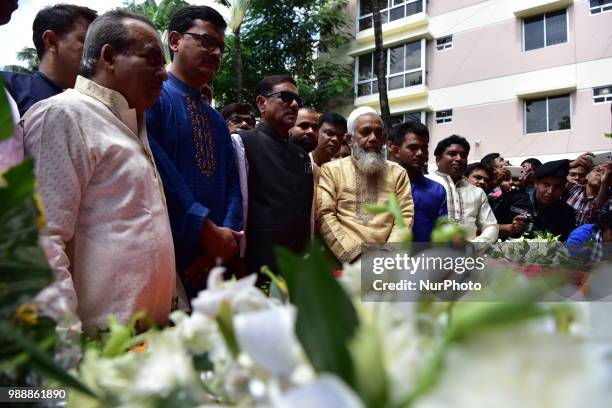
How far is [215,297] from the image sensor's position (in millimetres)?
504

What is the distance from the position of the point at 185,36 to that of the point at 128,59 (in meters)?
0.66

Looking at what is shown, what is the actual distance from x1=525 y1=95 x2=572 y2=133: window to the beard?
11.6 meters

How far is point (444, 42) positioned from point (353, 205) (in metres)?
14.1

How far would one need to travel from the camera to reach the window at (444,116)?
15664 millimetres

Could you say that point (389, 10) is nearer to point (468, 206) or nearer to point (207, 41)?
point (468, 206)

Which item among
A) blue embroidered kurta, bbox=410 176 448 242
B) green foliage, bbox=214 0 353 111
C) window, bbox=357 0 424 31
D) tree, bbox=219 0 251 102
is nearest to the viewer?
blue embroidered kurta, bbox=410 176 448 242

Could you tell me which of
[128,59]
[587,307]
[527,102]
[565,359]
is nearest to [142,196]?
[128,59]

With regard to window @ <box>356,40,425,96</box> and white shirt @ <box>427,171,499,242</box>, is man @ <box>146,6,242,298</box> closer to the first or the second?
white shirt @ <box>427,171,499,242</box>

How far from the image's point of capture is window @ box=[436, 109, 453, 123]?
15664 mm

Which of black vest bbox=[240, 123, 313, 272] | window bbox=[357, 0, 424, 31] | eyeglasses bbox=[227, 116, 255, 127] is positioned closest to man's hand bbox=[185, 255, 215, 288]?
black vest bbox=[240, 123, 313, 272]

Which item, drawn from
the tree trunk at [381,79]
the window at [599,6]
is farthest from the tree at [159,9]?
the window at [599,6]

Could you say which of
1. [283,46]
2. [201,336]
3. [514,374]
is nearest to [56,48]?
[201,336]

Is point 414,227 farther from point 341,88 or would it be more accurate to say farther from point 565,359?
point 341,88

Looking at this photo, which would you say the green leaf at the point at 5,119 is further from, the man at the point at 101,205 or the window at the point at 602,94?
the window at the point at 602,94
